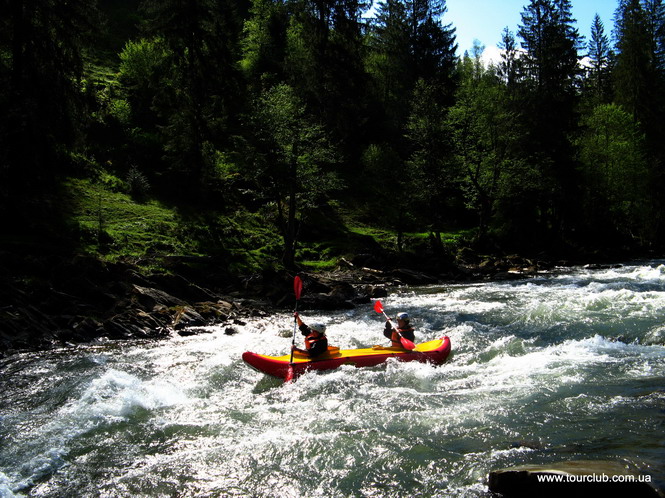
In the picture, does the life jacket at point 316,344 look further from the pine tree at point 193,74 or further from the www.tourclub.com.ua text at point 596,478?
the pine tree at point 193,74

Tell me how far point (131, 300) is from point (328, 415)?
8.54 m

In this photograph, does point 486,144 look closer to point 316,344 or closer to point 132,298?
point 132,298

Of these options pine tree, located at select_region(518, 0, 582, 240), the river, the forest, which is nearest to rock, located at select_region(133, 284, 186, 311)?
the river

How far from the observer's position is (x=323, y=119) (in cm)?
2858

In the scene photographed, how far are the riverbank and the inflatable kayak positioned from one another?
3641mm

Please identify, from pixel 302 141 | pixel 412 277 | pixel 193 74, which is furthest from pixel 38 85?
pixel 412 277

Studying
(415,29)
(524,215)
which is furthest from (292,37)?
(524,215)

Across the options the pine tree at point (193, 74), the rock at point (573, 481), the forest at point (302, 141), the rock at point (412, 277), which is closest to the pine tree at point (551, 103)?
the forest at point (302, 141)

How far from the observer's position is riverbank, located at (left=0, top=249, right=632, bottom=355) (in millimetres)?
11812

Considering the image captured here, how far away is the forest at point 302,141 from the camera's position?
55.4 ft

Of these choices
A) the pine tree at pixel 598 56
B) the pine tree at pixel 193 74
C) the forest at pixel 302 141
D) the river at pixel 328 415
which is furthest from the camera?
the pine tree at pixel 598 56

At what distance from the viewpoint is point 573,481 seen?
4461 millimetres

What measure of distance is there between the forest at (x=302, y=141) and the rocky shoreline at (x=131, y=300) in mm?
2091

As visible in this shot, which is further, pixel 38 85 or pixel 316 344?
pixel 38 85
